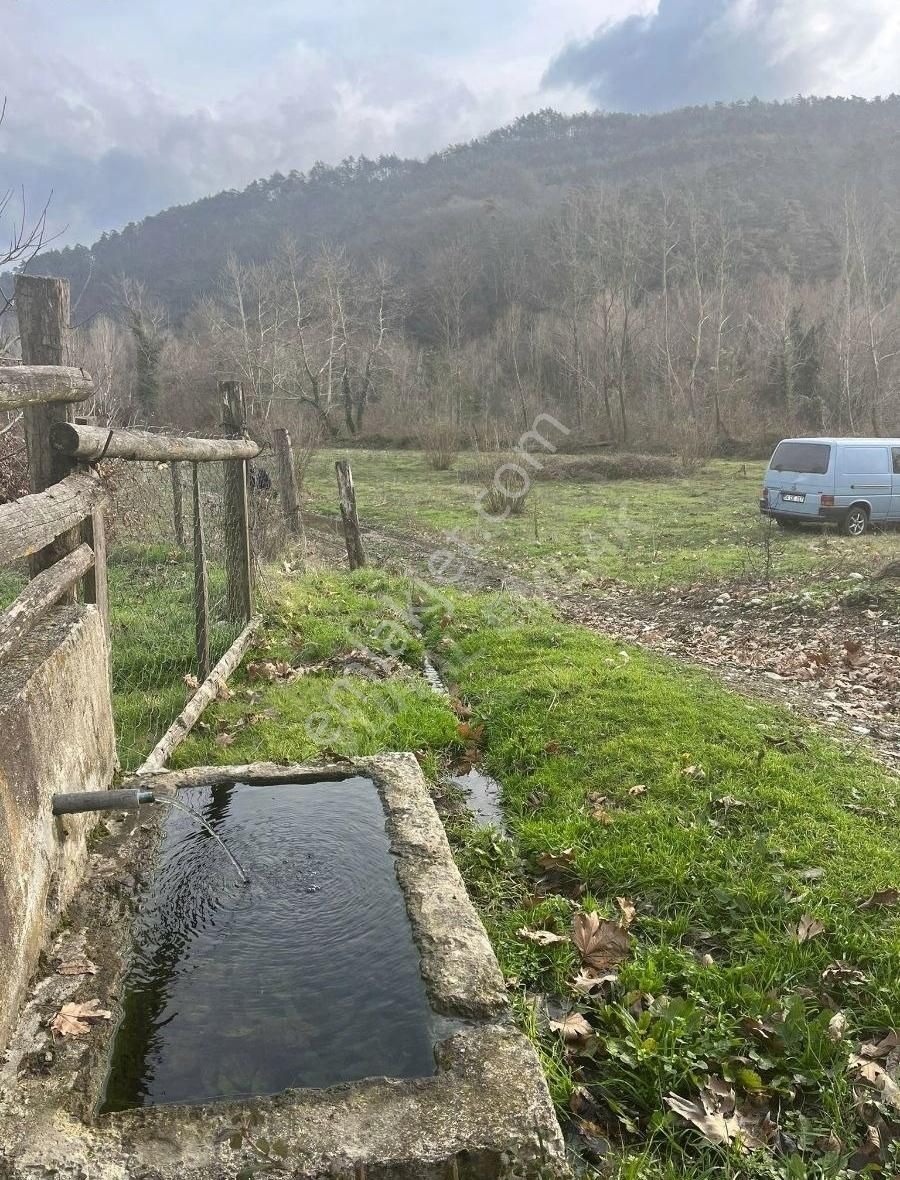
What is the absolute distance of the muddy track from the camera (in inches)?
255

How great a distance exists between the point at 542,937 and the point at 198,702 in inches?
130

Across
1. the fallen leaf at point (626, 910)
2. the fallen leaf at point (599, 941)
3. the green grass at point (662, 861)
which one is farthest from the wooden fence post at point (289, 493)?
the fallen leaf at point (599, 941)

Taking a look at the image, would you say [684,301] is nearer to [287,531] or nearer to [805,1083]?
[287,531]

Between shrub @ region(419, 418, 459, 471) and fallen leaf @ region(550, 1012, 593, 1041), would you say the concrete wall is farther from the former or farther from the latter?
shrub @ region(419, 418, 459, 471)

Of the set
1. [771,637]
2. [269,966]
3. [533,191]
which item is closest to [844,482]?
[771,637]

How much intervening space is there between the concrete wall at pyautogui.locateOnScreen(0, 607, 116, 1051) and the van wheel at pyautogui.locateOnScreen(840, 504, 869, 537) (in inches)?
580

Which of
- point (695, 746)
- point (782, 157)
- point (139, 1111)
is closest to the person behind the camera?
point (139, 1111)

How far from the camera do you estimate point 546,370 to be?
5438 cm

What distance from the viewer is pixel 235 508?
7559 mm

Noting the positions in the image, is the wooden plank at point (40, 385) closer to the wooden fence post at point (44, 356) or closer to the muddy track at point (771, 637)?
the wooden fence post at point (44, 356)

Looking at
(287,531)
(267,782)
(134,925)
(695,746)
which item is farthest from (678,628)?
(134,925)

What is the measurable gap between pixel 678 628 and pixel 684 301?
4513 cm

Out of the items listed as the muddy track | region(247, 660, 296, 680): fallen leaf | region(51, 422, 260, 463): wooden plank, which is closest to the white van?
the muddy track

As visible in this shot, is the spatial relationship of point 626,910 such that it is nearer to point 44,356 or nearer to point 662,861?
point 662,861
